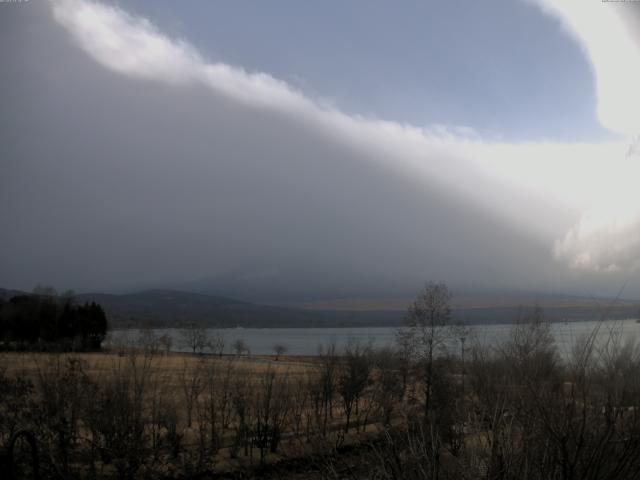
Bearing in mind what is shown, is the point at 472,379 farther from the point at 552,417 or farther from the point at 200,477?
the point at 552,417

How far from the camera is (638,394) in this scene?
7453 mm

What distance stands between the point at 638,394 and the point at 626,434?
639 mm

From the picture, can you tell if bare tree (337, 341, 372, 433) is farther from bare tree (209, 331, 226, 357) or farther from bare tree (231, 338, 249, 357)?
bare tree (231, 338, 249, 357)

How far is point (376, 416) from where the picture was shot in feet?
126

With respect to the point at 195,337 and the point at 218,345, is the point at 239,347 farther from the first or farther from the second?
the point at 195,337

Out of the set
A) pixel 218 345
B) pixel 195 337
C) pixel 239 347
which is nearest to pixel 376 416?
pixel 218 345

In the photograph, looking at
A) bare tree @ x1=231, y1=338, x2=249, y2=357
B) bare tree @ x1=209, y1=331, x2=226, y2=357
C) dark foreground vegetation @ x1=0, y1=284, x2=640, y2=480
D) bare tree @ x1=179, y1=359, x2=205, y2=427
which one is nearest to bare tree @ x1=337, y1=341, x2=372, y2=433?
dark foreground vegetation @ x1=0, y1=284, x2=640, y2=480

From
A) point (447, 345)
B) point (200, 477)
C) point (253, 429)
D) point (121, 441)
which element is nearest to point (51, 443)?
point (121, 441)

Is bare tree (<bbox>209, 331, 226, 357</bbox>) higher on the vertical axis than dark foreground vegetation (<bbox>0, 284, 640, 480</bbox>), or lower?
lower

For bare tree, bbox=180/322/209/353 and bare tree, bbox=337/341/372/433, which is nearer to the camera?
bare tree, bbox=337/341/372/433

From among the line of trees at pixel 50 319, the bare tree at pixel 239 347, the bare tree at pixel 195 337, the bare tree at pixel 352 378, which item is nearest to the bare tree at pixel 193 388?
the bare tree at pixel 352 378

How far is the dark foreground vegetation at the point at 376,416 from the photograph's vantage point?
623 centimetres

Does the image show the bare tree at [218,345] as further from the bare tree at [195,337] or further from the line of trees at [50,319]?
the line of trees at [50,319]

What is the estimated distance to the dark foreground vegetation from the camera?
6227mm
